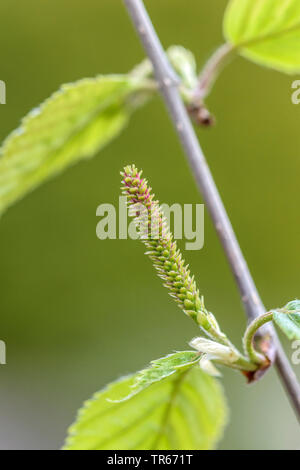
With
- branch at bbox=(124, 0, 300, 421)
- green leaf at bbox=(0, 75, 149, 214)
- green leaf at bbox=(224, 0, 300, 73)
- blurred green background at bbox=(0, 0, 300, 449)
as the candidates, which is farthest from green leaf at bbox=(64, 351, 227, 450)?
blurred green background at bbox=(0, 0, 300, 449)

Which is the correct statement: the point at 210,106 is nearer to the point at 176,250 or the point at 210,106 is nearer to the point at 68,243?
the point at 68,243

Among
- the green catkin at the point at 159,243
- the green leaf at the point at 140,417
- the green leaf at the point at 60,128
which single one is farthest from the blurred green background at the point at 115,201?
the green catkin at the point at 159,243

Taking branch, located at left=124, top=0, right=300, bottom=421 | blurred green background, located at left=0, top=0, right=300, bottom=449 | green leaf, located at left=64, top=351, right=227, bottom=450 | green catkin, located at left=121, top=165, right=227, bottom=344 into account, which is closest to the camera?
green catkin, located at left=121, top=165, right=227, bottom=344

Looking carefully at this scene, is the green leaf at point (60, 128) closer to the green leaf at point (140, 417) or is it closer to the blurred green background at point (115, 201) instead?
the green leaf at point (140, 417)

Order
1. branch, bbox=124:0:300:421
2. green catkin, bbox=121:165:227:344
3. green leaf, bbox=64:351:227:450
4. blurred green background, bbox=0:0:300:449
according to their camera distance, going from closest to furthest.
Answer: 1. green catkin, bbox=121:165:227:344
2. branch, bbox=124:0:300:421
3. green leaf, bbox=64:351:227:450
4. blurred green background, bbox=0:0:300:449

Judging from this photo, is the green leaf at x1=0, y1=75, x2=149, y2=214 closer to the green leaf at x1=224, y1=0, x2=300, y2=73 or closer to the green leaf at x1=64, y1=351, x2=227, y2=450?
the green leaf at x1=224, y1=0, x2=300, y2=73
